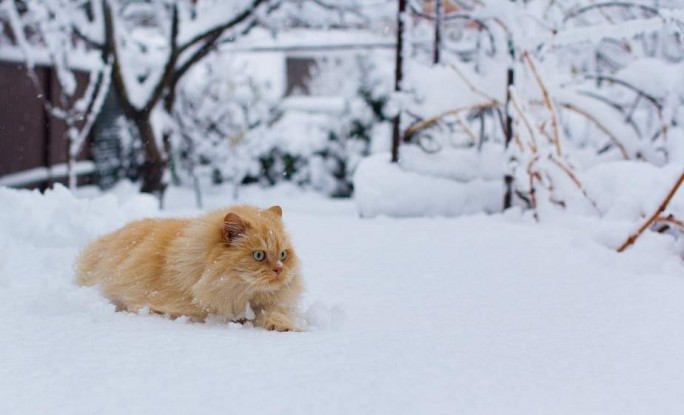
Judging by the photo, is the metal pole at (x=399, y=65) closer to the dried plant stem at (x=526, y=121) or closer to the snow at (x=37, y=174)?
the dried plant stem at (x=526, y=121)

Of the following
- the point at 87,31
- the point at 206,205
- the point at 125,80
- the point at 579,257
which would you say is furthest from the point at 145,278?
the point at 206,205

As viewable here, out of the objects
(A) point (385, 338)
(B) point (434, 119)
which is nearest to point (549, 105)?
(B) point (434, 119)

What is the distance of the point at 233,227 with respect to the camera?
2178 mm

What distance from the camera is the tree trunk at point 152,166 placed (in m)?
7.92

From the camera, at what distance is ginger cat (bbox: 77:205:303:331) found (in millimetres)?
2145

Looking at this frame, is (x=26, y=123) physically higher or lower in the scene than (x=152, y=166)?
higher

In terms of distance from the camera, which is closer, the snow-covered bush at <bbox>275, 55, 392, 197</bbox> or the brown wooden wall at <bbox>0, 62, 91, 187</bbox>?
the brown wooden wall at <bbox>0, 62, 91, 187</bbox>

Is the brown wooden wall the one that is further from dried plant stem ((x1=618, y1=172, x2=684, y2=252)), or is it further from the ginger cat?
dried plant stem ((x1=618, y1=172, x2=684, y2=252))

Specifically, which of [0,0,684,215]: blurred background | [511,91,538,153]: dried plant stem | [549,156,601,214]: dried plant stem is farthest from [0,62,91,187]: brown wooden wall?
[549,156,601,214]: dried plant stem

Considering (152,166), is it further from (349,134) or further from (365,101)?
→ (365,101)

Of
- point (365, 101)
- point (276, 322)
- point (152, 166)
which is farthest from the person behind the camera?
point (365, 101)

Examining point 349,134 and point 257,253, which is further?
point 349,134

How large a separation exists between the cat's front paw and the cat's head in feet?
0.32

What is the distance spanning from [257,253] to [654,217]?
73.0 inches
